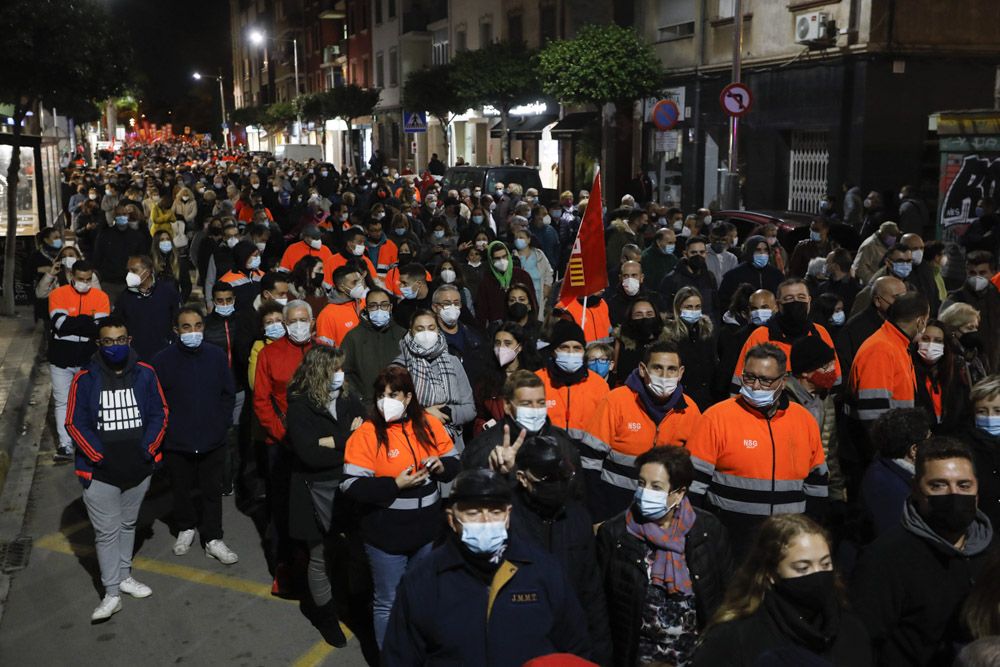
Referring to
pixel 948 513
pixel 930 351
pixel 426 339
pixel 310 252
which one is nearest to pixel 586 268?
pixel 426 339

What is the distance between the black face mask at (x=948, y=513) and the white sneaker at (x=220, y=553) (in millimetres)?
4761

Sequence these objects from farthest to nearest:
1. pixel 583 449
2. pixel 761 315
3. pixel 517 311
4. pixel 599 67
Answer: pixel 599 67 < pixel 517 311 < pixel 761 315 < pixel 583 449

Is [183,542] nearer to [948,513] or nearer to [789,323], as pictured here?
[789,323]

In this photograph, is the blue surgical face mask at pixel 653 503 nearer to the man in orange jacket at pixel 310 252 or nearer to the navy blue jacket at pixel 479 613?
the navy blue jacket at pixel 479 613

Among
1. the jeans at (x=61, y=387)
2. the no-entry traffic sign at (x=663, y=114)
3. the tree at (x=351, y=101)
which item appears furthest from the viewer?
the tree at (x=351, y=101)

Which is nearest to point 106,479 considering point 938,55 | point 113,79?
point 113,79

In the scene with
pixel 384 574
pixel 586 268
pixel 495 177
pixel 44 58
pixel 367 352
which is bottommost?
pixel 384 574

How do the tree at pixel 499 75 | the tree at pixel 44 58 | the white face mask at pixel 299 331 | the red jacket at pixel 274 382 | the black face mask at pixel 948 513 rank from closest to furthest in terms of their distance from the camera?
the black face mask at pixel 948 513
the red jacket at pixel 274 382
the white face mask at pixel 299 331
the tree at pixel 44 58
the tree at pixel 499 75

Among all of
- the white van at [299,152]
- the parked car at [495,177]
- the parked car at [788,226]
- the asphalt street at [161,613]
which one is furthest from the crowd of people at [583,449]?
the white van at [299,152]

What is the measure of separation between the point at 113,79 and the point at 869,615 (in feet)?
56.2

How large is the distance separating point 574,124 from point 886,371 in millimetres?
26781

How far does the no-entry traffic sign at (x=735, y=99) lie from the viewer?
57.8 feet

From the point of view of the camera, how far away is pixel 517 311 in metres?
8.47

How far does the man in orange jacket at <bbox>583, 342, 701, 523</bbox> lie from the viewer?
5492 mm
